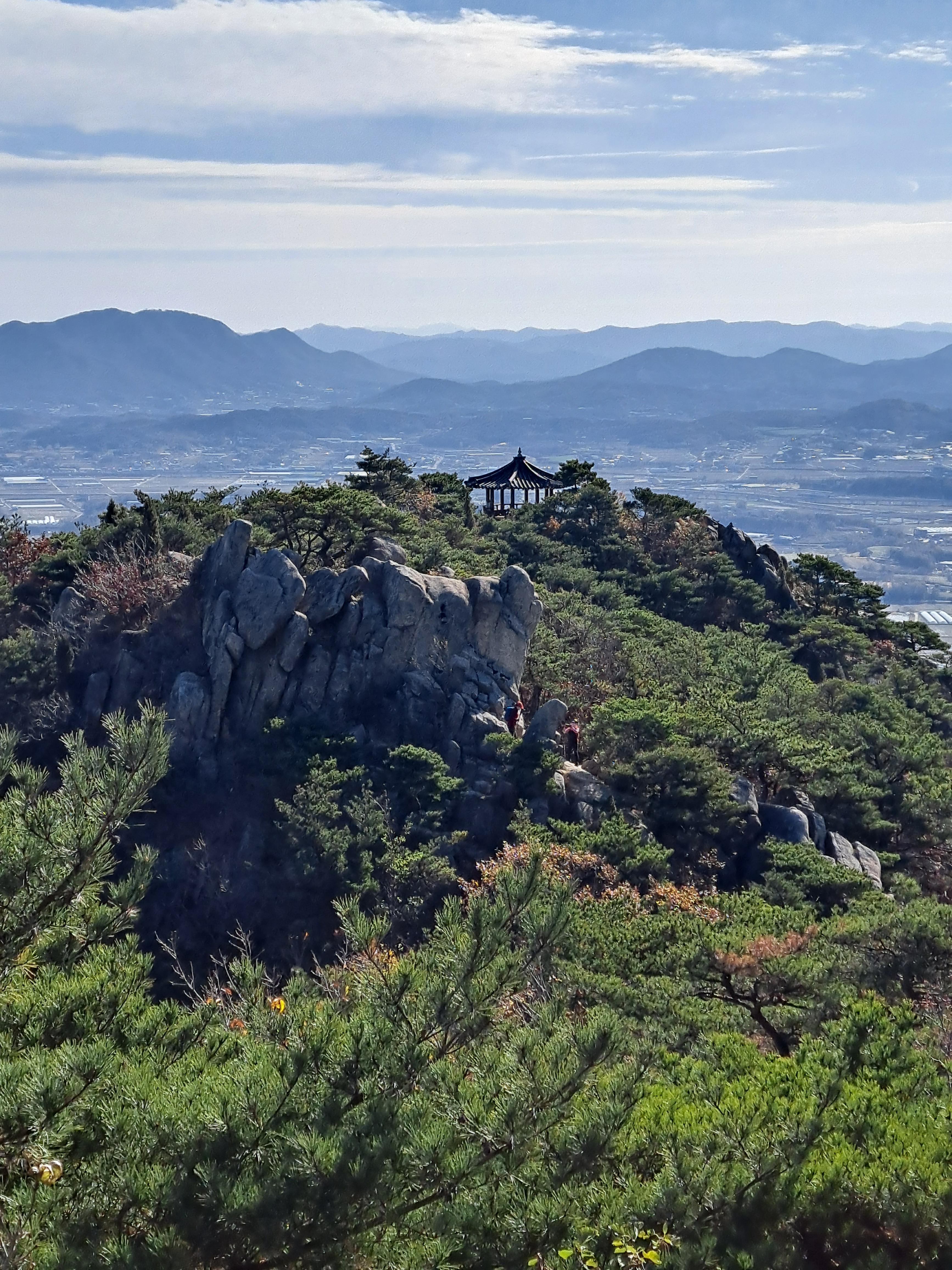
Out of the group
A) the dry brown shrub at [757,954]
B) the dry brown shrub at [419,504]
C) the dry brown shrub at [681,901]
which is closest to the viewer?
the dry brown shrub at [757,954]

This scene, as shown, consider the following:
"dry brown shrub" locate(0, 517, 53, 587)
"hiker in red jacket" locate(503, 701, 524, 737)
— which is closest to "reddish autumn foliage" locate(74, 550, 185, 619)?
"dry brown shrub" locate(0, 517, 53, 587)

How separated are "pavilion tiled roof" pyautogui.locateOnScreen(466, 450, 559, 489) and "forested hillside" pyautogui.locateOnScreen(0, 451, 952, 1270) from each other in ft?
42.1

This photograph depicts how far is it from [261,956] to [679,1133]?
411 inches

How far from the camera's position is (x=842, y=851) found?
1598 cm

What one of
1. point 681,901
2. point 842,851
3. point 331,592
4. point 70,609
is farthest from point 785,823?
point 70,609

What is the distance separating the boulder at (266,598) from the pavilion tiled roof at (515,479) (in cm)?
1822

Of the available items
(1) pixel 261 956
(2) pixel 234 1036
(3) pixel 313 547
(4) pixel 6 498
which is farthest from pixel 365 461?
(4) pixel 6 498

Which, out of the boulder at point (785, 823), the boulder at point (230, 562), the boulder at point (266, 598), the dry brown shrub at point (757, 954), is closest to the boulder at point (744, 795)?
the boulder at point (785, 823)

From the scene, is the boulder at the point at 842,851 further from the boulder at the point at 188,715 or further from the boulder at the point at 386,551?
the boulder at the point at 188,715

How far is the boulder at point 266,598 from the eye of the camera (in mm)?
17609

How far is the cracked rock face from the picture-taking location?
1752 cm

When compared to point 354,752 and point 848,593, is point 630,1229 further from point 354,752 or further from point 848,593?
point 848,593

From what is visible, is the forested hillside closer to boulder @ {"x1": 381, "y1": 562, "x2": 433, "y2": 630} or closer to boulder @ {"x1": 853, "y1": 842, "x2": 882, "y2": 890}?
boulder @ {"x1": 853, "y1": 842, "x2": 882, "y2": 890}

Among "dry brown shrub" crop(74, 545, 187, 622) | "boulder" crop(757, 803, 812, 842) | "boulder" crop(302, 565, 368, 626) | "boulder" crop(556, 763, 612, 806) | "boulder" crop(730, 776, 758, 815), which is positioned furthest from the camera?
"dry brown shrub" crop(74, 545, 187, 622)
